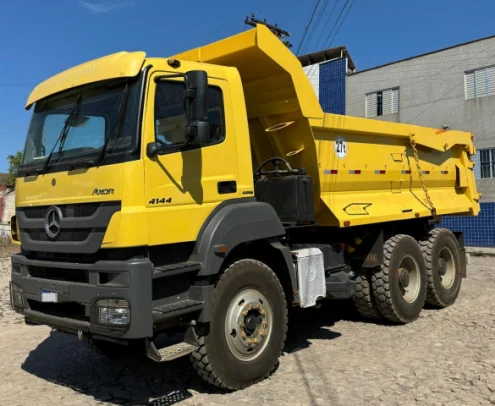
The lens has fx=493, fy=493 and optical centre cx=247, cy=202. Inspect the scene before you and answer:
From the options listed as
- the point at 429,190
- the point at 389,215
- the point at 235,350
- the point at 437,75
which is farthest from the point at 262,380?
the point at 437,75

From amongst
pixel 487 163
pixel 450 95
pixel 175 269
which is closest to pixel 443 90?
pixel 450 95

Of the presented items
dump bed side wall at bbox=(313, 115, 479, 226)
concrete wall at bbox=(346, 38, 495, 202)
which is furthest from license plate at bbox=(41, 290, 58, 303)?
concrete wall at bbox=(346, 38, 495, 202)

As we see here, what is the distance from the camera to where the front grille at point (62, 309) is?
4227mm

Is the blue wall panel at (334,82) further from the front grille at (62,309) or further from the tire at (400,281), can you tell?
the front grille at (62,309)

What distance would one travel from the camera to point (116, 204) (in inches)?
152

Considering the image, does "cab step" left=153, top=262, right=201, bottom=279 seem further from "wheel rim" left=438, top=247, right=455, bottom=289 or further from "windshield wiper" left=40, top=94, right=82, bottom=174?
"wheel rim" left=438, top=247, right=455, bottom=289

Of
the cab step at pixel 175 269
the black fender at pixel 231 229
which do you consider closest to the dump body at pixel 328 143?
the black fender at pixel 231 229

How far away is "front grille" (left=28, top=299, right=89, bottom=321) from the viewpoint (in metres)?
4.23

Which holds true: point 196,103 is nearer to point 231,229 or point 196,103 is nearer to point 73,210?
point 231,229

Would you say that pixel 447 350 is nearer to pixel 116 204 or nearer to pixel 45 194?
pixel 116 204

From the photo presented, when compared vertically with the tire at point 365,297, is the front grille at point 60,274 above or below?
above

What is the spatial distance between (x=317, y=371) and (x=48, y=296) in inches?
107

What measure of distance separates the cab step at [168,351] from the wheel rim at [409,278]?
3855mm

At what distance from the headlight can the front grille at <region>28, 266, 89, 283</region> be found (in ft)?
1.17
